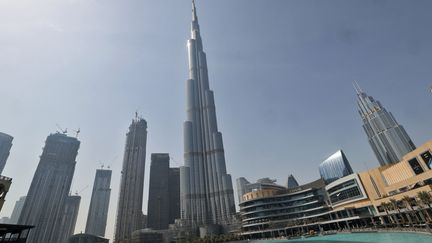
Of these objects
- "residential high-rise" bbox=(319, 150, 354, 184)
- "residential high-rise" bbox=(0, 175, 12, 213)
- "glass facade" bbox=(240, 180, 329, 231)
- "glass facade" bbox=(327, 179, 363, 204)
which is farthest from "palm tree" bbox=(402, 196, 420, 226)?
"residential high-rise" bbox=(0, 175, 12, 213)

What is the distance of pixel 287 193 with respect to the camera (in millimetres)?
133625

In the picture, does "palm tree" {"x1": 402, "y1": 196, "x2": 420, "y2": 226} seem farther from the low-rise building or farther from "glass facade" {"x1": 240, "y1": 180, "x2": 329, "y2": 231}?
"glass facade" {"x1": 240, "y1": 180, "x2": 329, "y2": 231}

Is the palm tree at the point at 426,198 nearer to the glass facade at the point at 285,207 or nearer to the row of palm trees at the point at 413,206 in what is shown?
the row of palm trees at the point at 413,206

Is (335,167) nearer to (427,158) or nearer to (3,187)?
(427,158)

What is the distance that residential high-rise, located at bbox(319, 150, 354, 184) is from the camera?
145m

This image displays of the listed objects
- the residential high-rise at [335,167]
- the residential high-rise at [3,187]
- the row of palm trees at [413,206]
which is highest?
the residential high-rise at [335,167]

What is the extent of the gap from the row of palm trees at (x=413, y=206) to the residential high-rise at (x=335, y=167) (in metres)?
72.5

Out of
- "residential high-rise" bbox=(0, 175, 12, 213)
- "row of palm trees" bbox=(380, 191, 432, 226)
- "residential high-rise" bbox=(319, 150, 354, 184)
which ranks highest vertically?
"residential high-rise" bbox=(319, 150, 354, 184)

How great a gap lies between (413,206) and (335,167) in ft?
297

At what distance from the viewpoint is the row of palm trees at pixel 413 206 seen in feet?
188

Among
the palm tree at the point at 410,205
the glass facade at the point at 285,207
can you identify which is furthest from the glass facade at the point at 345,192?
the palm tree at the point at 410,205

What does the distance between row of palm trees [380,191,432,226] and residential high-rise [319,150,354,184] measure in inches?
2856

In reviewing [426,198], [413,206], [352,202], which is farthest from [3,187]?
[352,202]

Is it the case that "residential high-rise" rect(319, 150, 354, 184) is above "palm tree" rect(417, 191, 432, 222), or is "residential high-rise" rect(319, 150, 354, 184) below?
above
